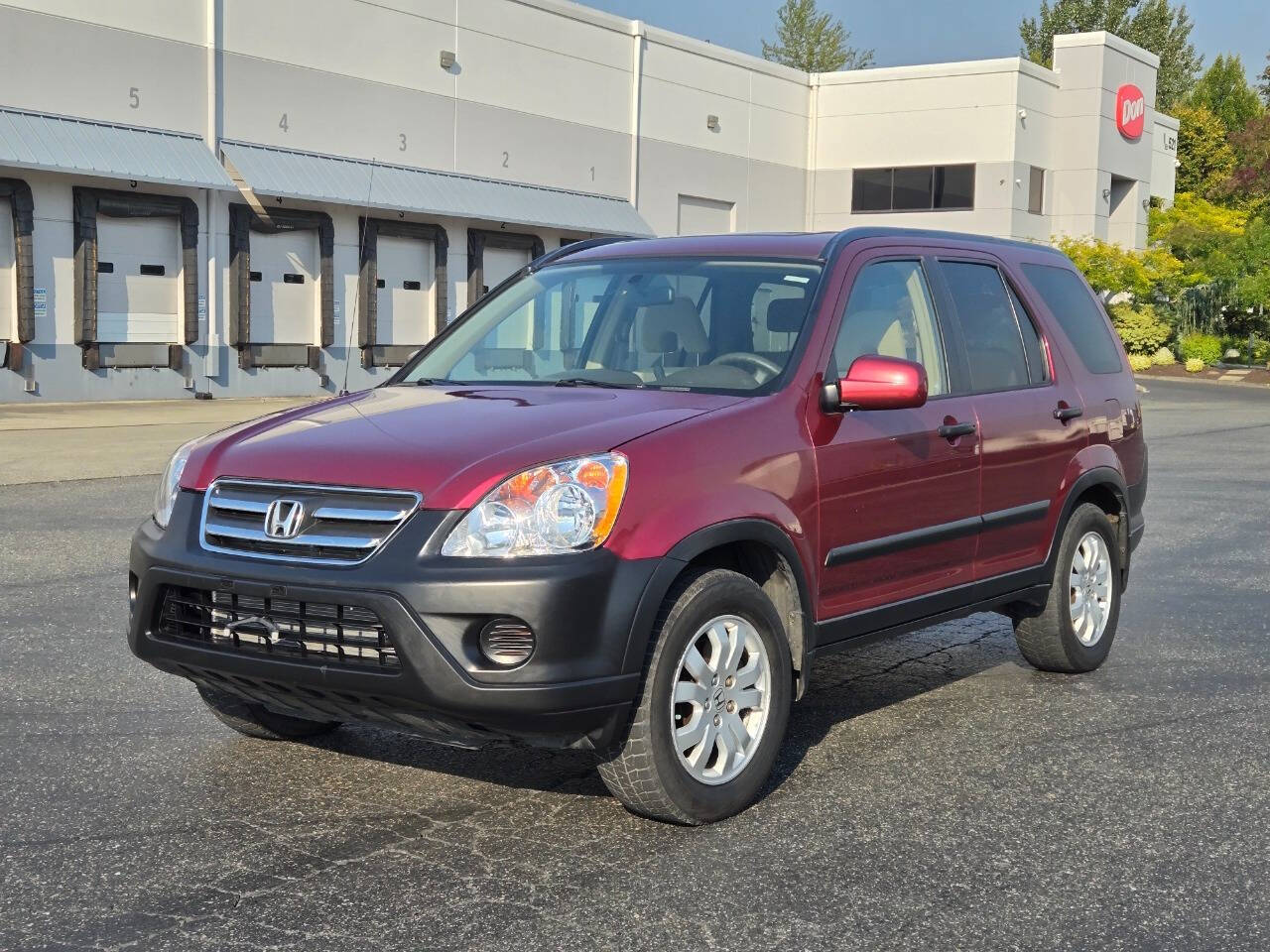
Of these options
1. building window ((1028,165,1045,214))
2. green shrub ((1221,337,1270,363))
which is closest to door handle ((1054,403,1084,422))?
building window ((1028,165,1045,214))

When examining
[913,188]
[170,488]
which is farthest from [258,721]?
[913,188]

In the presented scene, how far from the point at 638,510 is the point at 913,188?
145 ft

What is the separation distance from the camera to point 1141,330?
4747 cm

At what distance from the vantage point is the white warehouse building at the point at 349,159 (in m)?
25.4

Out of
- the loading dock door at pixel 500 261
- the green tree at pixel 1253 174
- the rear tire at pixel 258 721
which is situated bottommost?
the rear tire at pixel 258 721

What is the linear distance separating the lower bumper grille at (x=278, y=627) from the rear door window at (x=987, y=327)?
292cm

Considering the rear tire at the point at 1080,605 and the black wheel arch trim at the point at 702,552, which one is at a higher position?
the black wheel arch trim at the point at 702,552

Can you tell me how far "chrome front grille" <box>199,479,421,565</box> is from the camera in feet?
14.7

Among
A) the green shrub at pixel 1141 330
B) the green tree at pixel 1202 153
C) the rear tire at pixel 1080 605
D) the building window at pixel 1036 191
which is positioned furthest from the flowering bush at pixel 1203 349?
A: the rear tire at pixel 1080 605

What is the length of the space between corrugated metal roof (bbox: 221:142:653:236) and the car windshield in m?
20.3

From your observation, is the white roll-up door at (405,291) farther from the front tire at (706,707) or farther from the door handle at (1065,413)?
the front tire at (706,707)

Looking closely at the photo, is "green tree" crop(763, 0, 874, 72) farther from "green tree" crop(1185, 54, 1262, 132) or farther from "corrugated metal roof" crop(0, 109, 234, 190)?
"corrugated metal roof" crop(0, 109, 234, 190)

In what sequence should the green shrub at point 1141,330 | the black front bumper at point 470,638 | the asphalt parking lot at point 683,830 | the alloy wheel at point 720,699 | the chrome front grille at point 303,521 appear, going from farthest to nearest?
the green shrub at point 1141,330, the alloy wheel at point 720,699, the chrome front grille at point 303,521, the black front bumper at point 470,638, the asphalt parking lot at point 683,830

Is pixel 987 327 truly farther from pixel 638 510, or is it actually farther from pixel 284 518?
pixel 284 518
